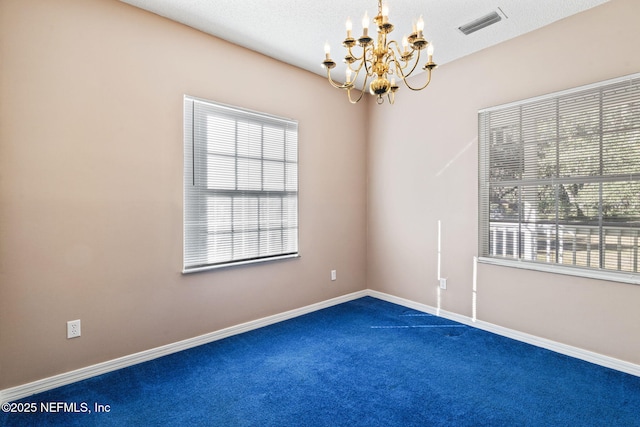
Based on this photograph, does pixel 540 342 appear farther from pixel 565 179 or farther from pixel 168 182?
pixel 168 182

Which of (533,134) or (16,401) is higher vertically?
(533,134)

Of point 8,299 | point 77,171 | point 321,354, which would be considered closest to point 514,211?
point 321,354

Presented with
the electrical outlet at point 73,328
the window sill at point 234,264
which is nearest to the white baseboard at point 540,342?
the window sill at point 234,264

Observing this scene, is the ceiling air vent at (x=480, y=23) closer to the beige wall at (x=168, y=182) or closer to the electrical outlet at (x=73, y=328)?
the beige wall at (x=168, y=182)

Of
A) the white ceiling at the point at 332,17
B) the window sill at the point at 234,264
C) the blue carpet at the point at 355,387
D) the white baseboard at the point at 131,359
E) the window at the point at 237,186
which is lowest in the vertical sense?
the blue carpet at the point at 355,387

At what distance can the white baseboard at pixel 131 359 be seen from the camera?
7.27ft

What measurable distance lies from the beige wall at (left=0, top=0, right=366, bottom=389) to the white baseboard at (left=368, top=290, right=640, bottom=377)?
1.91 m

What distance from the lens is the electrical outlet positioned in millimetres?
2381

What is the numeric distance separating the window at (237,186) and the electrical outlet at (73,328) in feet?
2.74

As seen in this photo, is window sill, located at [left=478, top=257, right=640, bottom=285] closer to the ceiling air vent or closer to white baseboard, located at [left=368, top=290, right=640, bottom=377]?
white baseboard, located at [left=368, top=290, right=640, bottom=377]

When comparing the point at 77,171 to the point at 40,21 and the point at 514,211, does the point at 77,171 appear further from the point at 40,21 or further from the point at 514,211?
the point at 514,211

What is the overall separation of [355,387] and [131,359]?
1.75 metres

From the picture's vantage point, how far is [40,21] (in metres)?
2.26

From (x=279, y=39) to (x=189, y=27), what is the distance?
0.78m
